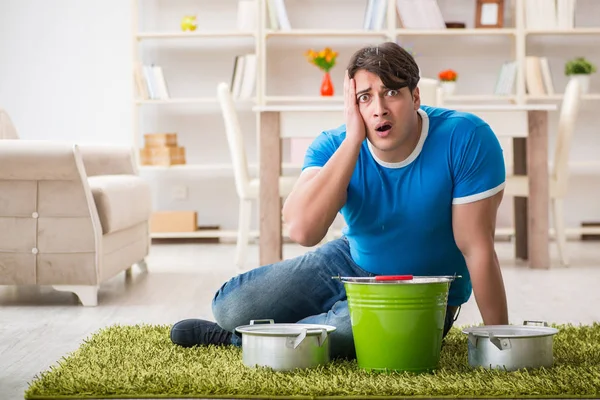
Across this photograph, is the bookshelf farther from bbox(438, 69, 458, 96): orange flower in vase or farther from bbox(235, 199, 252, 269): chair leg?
bbox(235, 199, 252, 269): chair leg

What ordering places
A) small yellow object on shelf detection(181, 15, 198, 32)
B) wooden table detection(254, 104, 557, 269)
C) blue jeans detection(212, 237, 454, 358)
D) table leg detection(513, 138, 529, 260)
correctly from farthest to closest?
small yellow object on shelf detection(181, 15, 198, 32)
table leg detection(513, 138, 529, 260)
wooden table detection(254, 104, 557, 269)
blue jeans detection(212, 237, 454, 358)

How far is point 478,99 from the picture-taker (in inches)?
226

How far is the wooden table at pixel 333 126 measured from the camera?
394 centimetres

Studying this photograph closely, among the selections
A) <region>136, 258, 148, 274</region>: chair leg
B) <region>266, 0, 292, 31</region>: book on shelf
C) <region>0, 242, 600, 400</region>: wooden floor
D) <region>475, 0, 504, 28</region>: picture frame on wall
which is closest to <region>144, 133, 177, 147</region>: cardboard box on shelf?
<region>266, 0, 292, 31</region>: book on shelf

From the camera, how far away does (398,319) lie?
1.80 meters

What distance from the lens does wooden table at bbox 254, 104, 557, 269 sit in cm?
394

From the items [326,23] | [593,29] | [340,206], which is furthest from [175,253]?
[340,206]

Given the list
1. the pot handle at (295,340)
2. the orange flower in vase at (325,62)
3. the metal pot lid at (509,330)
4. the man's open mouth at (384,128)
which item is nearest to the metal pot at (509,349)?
the metal pot lid at (509,330)

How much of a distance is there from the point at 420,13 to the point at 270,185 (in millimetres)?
2143

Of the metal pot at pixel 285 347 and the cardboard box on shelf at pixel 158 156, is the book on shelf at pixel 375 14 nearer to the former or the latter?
the cardboard box on shelf at pixel 158 156

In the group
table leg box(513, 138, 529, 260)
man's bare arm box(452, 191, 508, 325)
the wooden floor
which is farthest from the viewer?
table leg box(513, 138, 529, 260)

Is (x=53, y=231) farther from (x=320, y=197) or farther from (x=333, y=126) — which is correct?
(x=320, y=197)

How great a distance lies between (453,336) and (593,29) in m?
3.79

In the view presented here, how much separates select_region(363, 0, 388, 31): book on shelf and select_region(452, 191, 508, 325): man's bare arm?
3.80 metres
